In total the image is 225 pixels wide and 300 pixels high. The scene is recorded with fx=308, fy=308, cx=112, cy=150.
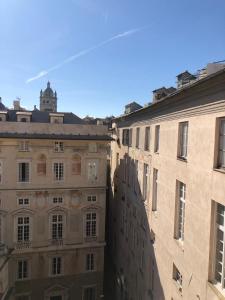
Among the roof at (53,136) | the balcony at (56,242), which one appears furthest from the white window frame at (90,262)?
the roof at (53,136)

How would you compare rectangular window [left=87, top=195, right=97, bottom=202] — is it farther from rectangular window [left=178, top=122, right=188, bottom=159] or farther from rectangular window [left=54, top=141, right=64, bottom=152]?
rectangular window [left=178, top=122, right=188, bottom=159]

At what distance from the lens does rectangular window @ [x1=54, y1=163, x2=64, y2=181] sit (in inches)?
1273

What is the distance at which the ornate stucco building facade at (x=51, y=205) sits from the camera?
1227 inches

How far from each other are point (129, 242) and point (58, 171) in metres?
10.3

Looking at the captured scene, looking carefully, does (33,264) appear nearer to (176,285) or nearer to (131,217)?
(131,217)

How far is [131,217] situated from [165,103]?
47.5ft

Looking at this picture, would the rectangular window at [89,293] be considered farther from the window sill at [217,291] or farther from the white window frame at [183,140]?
the window sill at [217,291]

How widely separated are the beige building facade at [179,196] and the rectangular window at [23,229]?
10.7 meters

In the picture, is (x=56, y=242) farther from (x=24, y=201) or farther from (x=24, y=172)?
(x=24, y=172)

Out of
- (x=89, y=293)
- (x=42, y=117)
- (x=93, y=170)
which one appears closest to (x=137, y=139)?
(x=93, y=170)

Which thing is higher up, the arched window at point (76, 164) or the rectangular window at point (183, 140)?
the rectangular window at point (183, 140)

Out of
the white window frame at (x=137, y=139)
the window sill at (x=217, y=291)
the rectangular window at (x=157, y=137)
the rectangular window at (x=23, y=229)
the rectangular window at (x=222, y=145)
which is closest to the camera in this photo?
the window sill at (x=217, y=291)

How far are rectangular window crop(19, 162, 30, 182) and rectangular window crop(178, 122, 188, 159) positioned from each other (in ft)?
64.4

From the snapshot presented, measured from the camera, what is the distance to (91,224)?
33.8m
